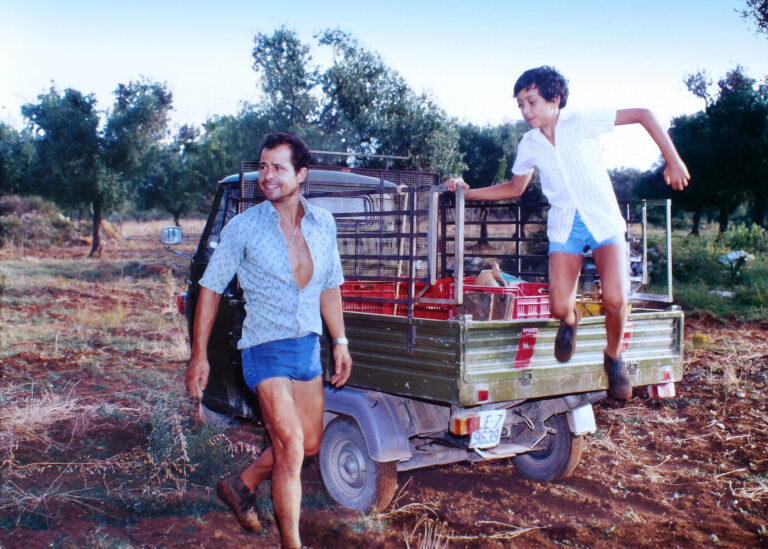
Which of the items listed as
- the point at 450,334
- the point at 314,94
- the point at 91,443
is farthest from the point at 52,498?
the point at 314,94

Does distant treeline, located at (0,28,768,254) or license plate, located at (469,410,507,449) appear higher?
distant treeline, located at (0,28,768,254)

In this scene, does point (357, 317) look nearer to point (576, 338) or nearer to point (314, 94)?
point (576, 338)

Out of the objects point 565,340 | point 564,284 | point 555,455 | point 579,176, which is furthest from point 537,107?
point 555,455

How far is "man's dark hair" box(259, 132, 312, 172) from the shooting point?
3.30m

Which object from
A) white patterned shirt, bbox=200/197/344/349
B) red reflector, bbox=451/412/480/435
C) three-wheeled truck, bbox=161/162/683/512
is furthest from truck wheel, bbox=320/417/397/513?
white patterned shirt, bbox=200/197/344/349

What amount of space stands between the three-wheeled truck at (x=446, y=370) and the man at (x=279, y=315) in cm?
67

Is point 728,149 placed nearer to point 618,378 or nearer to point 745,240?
point 745,240

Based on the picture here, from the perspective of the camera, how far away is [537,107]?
3.85 metres

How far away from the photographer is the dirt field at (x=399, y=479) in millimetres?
3736

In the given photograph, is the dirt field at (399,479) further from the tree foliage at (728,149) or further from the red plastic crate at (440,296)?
the tree foliage at (728,149)

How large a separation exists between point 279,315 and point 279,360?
0.68 feet

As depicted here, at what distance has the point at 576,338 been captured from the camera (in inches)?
161

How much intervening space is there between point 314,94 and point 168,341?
13710 millimetres

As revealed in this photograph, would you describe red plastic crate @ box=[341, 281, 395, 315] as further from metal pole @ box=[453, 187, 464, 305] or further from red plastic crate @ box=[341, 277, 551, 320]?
metal pole @ box=[453, 187, 464, 305]
